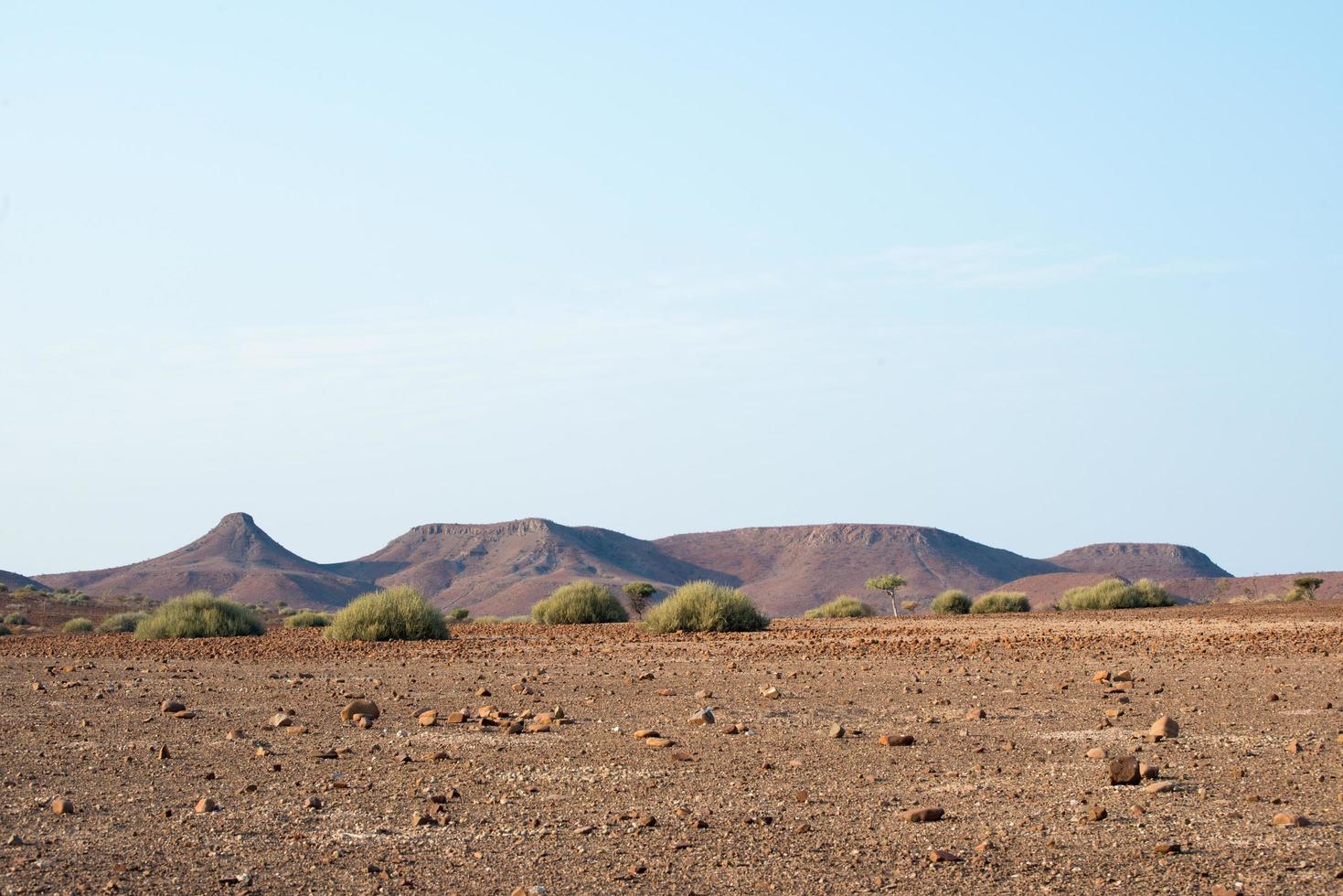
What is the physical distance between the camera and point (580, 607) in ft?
104

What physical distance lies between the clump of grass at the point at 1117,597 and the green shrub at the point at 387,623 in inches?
819

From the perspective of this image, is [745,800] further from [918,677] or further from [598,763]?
[918,677]

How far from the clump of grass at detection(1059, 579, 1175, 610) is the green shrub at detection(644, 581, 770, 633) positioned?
14670 mm

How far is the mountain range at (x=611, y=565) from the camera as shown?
4114 inches

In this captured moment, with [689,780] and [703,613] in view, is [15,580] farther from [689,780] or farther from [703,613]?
[689,780]

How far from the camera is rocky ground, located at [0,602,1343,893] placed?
19.0 ft

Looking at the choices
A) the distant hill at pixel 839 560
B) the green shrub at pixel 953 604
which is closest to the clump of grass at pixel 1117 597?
the green shrub at pixel 953 604

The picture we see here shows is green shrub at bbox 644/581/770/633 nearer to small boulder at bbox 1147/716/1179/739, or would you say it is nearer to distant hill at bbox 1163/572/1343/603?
small boulder at bbox 1147/716/1179/739

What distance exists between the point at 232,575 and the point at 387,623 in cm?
8965


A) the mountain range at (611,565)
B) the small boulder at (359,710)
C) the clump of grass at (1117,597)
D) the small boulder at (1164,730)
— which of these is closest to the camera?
the small boulder at (1164,730)

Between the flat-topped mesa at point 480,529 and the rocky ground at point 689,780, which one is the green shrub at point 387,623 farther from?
the flat-topped mesa at point 480,529

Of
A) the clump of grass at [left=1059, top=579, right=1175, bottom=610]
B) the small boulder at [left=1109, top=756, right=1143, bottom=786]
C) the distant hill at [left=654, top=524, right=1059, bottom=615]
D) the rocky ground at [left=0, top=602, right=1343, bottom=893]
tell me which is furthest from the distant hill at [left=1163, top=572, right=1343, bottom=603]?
the small boulder at [left=1109, top=756, right=1143, bottom=786]

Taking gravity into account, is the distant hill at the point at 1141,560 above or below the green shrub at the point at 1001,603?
above

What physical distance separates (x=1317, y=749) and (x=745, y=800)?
389 cm
